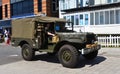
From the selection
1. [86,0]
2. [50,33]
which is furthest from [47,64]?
[86,0]

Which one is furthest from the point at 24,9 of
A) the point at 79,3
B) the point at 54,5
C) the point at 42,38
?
the point at 42,38

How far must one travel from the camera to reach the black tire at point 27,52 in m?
14.6

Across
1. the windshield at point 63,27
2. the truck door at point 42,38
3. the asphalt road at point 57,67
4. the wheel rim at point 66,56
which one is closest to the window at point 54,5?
the windshield at point 63,27

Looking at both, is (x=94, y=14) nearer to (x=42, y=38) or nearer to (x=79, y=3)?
(x=79, y=3)

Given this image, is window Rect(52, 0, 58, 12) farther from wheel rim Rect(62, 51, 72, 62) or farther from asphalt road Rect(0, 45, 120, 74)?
wheel rim Rect(62, 51, 72, 62)

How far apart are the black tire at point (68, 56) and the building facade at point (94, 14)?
15.6m

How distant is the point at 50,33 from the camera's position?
44.5 feet

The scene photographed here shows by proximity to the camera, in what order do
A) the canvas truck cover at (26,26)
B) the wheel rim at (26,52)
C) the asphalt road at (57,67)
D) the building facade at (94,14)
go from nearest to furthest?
the asphalt road at (57,67)
the canvas truck cover at (26,26)
the wheel rim at (26,52)
the building facade at (94,14)

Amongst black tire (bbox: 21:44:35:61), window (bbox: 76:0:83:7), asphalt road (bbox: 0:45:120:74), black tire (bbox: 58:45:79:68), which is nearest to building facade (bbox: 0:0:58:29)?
window (bbox: 76:0:83:7)

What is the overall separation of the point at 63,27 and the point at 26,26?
206 centimetres

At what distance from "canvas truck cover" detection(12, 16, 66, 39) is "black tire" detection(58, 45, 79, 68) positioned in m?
2.03

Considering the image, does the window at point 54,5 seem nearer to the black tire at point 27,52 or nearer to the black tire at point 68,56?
the black tire at point 27,52

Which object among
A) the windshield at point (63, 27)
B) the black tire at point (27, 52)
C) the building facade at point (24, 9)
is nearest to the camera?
the windshield at point (63, 27)

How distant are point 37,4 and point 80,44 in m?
27.0
